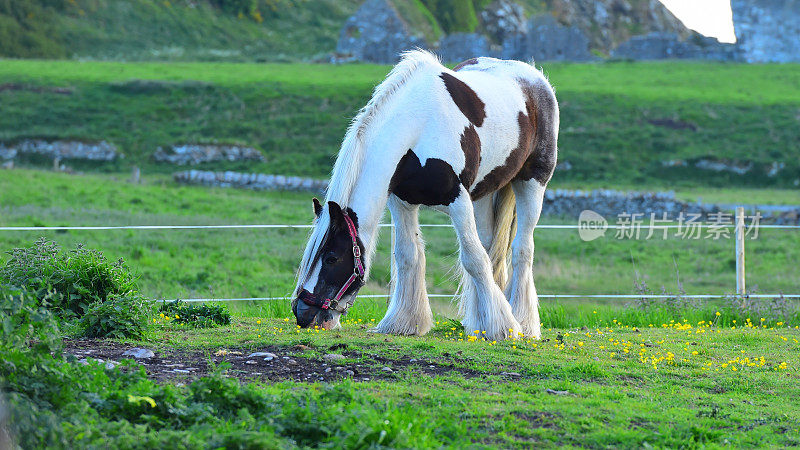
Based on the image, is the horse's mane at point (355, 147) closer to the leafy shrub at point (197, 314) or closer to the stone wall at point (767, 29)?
the leafy shrub at point (197, 314)

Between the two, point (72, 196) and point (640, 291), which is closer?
point (640, 291)

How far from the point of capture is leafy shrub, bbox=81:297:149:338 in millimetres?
6324

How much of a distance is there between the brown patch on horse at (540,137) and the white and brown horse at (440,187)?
1 centimetres

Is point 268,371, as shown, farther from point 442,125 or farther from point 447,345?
point 442,125

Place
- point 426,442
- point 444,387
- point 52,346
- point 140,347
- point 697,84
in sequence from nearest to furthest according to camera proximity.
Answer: point 426,442
point 52,346
point 444,387
point 140,347
point 697,84

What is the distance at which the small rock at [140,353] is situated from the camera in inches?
221

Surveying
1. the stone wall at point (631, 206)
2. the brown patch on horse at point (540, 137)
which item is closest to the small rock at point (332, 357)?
the brown patch on horse at point (540, 137)

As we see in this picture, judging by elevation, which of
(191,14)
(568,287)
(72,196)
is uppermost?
(191,14)

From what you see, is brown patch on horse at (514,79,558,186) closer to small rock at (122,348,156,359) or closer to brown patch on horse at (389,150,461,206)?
brown patch on horse at (389,150,461,206)

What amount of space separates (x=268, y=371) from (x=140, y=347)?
1.27 metres

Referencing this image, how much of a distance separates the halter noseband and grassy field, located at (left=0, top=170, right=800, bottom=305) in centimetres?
617

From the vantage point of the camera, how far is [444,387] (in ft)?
16.9

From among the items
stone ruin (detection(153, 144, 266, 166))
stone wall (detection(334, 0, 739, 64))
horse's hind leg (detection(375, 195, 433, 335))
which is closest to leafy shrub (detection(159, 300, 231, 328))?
horse's hind leg (detection(375, 195, 433, 335))

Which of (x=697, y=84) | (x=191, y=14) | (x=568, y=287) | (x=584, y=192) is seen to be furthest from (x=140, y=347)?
(x=191, y=14)
